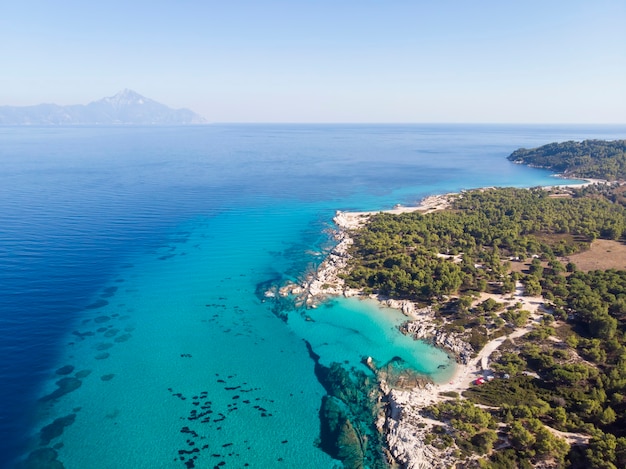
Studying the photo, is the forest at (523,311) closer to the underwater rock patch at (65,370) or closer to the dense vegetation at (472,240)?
the dense vegetation at (472,240)

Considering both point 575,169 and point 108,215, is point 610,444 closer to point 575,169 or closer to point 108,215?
point 108,215

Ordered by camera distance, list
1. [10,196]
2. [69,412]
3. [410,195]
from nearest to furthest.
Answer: [69,412]
[10,196]
[410,195]

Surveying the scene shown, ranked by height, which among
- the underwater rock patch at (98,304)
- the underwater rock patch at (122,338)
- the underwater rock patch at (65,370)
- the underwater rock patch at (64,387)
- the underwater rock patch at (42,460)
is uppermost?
the underwater rock patch at (98,304)

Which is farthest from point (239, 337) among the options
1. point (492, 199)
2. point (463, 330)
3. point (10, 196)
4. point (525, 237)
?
point (10, 196)

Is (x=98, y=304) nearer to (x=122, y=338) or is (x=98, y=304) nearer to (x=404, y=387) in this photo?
(x=122, y=338)

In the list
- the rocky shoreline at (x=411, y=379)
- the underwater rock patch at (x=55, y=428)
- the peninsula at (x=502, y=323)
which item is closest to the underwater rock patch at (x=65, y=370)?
the underwater rock patch at (x=55, y=428)

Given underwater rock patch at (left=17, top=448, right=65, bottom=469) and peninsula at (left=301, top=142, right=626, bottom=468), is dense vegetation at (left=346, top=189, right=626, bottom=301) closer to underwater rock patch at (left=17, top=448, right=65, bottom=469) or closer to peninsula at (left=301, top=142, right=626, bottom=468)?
peninsula at (left=301, top=142, right=626, bottom=468)
